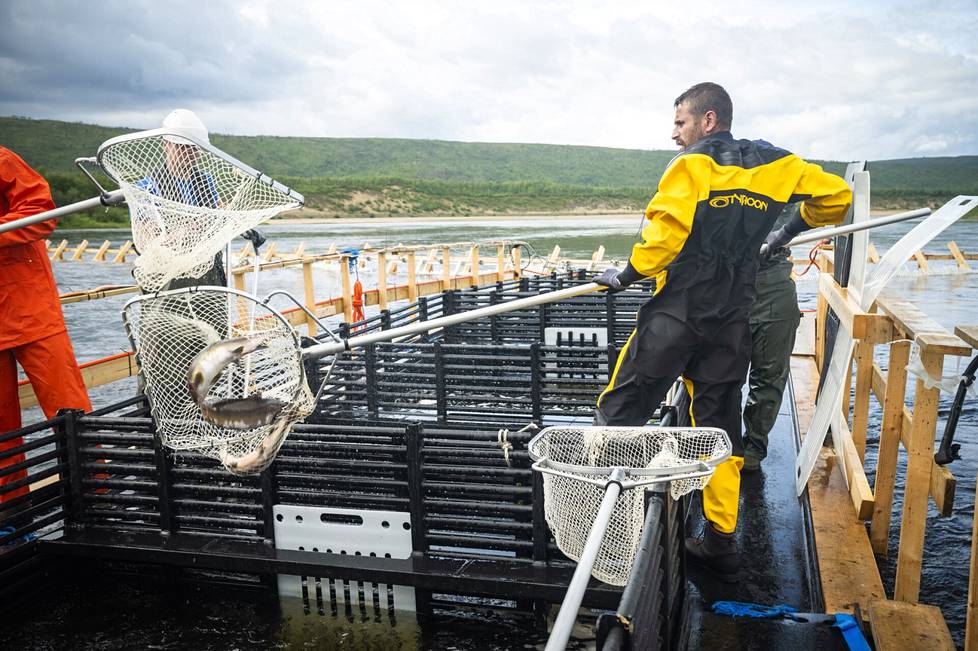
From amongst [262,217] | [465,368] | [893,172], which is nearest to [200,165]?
[262,217]

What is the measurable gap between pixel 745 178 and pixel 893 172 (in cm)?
14764

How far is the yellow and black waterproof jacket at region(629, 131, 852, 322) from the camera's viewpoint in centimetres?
307

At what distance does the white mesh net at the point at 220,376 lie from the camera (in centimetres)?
321

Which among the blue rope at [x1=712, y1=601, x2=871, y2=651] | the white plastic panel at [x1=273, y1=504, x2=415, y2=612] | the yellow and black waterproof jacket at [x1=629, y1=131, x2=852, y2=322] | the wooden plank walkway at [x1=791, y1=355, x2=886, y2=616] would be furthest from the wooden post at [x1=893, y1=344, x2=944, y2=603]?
the white plastic panel at [x1=273, y1=504, x2=415, y2=612]

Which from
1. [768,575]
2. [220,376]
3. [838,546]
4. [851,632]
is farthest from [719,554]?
[220,376]

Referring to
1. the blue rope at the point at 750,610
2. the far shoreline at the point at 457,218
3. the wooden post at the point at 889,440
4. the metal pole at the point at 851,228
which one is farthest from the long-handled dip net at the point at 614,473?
the far shoreline at the point at 457,218

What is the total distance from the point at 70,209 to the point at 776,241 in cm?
372

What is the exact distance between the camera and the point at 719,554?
356 centimetres

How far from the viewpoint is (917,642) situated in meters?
2.62

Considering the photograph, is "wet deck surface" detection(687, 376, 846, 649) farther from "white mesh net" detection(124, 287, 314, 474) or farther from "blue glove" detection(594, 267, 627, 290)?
"white mesh net" detection(124, 287, 314, 474)

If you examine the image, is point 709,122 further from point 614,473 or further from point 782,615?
point 782,615

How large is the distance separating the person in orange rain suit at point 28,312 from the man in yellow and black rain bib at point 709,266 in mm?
3567

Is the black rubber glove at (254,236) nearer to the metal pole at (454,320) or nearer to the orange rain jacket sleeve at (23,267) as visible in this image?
the metal pole at (454,320)

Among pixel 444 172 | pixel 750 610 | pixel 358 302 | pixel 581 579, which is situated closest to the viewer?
pixel 581 579
